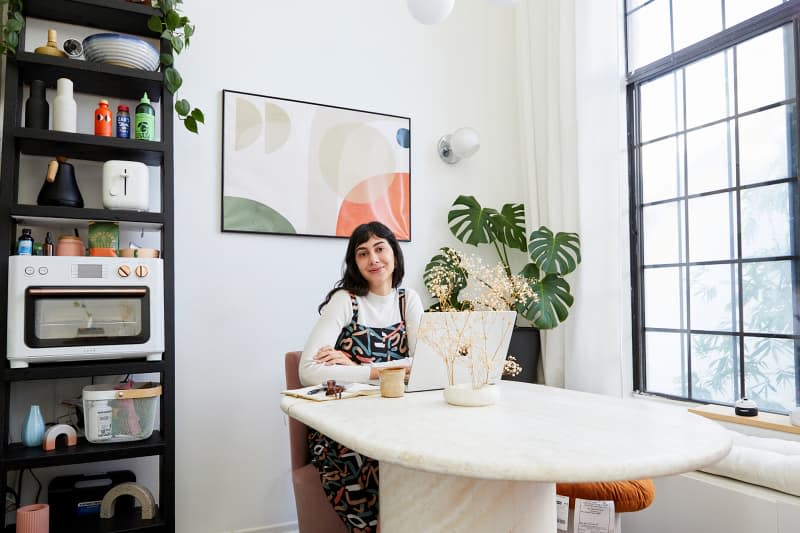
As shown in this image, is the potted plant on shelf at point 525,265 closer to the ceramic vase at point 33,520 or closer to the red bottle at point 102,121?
the red bottle at point 102,121

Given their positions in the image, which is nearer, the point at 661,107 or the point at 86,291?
the point at 86,291

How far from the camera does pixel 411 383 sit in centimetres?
171

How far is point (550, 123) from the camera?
3150mm

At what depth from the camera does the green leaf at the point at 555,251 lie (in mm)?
2855

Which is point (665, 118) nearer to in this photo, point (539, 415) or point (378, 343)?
point (378, 343)

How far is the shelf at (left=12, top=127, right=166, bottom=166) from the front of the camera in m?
2.15

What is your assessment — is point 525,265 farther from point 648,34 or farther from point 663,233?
point 648,34

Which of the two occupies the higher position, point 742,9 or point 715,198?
A: point 742,9

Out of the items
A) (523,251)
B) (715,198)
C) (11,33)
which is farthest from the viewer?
(523,251)

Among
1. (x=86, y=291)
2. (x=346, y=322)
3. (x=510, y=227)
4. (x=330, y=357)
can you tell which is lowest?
(x=330, y=357)

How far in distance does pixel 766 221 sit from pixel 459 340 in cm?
159

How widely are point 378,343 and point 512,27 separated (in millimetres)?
2327

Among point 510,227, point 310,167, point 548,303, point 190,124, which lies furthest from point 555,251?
point 190,124

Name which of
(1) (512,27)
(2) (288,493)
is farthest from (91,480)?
(1) (512,27)
